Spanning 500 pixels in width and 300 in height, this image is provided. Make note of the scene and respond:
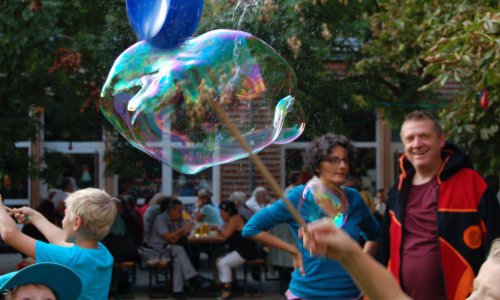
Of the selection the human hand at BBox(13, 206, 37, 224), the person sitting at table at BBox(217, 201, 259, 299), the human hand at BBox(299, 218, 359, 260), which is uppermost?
the human hand at BBox(299, 218, 359, 260)

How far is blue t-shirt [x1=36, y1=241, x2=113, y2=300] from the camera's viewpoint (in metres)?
4.07

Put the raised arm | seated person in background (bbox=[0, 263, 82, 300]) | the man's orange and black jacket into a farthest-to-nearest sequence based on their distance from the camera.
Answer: the raised arm → the man's orange and black jacket → seated person in background (bbox=[0, 263, 82, 300])

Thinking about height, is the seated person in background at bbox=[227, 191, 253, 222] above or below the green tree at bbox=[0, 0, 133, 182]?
below

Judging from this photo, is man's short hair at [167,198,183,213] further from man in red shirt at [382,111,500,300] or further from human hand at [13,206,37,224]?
human hand at [13,206,37,224]

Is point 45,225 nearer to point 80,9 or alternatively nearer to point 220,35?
point 220,35

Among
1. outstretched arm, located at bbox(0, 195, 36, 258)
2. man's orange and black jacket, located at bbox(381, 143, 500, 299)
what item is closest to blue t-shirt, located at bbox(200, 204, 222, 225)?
man's orange and black jacket, located at bbox(381, 143, 500, 299)

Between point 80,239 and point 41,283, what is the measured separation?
1019 mm

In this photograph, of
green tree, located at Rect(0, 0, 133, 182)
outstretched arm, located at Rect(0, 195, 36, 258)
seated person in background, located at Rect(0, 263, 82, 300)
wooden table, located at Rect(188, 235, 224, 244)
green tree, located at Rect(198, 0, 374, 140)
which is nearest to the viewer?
seated person in background, located at Rect(0, 263, 82, 300)

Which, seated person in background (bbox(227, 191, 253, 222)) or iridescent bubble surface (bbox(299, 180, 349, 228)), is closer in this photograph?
iridescent bubble surface (bbox(299, 180, 349, 228))

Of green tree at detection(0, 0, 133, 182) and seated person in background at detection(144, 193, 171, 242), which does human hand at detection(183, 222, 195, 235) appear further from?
green tree at detection(0, 0, 133, 182)

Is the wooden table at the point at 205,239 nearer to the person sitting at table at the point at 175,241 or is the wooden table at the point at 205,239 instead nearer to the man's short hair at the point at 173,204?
the person sitting at table at the point at 175,241

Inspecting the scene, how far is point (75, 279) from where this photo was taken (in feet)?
11.1

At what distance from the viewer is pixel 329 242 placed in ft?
6.63

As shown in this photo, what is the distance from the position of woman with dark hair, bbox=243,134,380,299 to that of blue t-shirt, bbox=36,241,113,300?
1.00m
